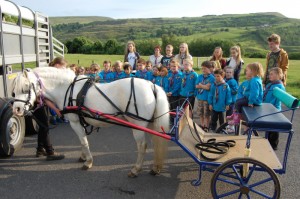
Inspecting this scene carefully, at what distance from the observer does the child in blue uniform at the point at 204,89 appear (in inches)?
219

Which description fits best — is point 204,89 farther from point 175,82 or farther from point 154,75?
point 154,75

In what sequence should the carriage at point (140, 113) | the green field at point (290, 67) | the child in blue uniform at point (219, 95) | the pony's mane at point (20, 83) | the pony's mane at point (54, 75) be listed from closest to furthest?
the carriage at point (140, 113), the pony's mane at point (20, 83), the pony's mane at point (54, 75), the child in blue uniform at point (219, 95), the green field at point (290, 67)

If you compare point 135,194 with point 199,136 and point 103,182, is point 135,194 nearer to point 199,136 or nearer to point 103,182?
point 103,182

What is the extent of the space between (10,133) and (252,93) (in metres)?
→ 4.10

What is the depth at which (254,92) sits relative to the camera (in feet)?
14.3

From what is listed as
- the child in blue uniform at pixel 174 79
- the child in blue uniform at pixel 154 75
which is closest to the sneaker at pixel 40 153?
the child in blue uniform at pixel 174 79

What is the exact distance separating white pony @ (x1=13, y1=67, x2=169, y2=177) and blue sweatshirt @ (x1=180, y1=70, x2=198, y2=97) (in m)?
2.04

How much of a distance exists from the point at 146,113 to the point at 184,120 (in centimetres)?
56

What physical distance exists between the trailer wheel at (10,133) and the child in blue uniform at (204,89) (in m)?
3.49

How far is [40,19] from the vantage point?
625 cm

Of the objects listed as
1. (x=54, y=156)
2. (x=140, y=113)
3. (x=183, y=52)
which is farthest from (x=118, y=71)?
(x=140, y=113)

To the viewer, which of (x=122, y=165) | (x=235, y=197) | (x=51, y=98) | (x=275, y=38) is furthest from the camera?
(x=275, y=38)

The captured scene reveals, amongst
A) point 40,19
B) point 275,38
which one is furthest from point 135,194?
point 40,19

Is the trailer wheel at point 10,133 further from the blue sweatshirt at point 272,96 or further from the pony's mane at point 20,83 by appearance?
the blue sweatshirt at point 272,96
